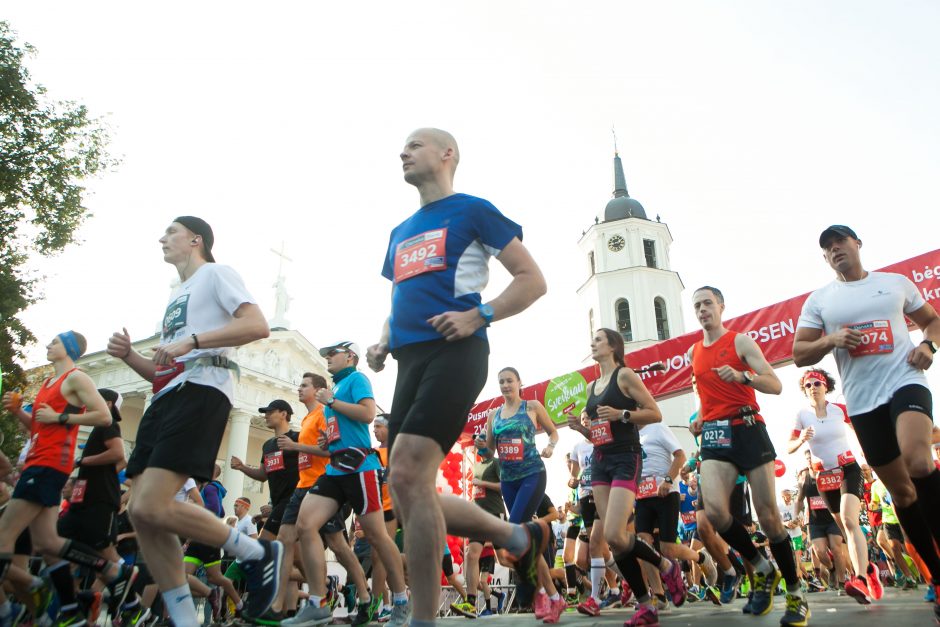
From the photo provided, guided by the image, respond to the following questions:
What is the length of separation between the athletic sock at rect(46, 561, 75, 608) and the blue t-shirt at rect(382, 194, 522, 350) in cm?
377

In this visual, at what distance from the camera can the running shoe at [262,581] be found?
3.77 metres

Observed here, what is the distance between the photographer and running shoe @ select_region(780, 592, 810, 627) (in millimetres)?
4043

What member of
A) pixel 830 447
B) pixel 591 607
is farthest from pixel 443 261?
pixel 830 447

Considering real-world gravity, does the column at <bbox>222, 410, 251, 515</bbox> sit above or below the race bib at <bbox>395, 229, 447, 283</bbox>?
above

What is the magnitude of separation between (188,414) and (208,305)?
0.68 m

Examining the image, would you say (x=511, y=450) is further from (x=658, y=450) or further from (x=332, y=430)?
(x=658, y=450)

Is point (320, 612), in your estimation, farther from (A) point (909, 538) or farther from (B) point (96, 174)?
(B) point (96, 174)

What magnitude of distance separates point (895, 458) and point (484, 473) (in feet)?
17.5

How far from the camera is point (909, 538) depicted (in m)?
4.20

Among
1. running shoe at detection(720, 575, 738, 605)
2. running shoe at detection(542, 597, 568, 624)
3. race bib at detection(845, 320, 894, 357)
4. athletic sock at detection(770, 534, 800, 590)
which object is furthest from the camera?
running shoe at detection(720, 575, 738, 605)

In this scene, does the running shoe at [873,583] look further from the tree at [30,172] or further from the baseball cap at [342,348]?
the tree at [30,172]

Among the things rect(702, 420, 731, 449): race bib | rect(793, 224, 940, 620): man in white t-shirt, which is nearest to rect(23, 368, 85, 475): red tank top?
rect(702, 420, 731, 449): race bib

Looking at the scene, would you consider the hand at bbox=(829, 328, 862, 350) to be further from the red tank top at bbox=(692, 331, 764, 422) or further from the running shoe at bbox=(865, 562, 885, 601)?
the running shoe at bbox=(865, 562, 885, 601)

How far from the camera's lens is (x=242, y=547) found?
3.73m
